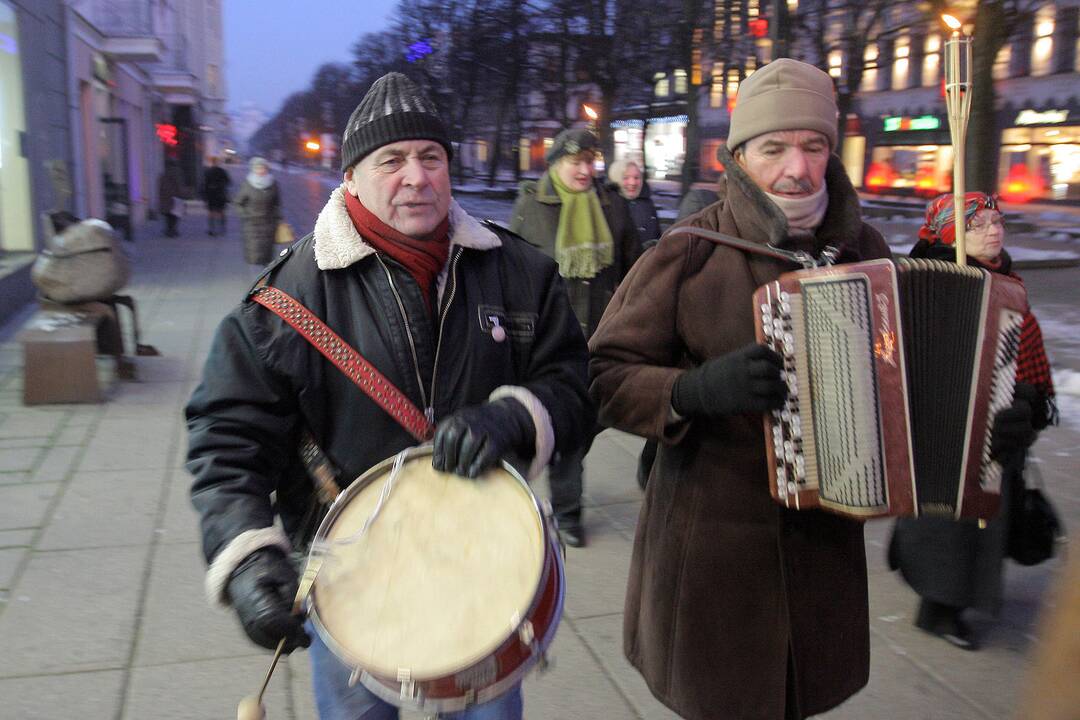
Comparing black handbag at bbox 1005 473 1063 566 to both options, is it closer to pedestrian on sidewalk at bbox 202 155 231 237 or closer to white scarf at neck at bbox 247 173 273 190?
white scarf at neck at bbox 247 173 273 190

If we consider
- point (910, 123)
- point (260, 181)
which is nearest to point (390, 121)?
point (260, 181)

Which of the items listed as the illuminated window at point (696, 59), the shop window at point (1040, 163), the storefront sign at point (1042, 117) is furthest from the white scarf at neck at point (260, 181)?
the storefront sign at point (1042, 117)

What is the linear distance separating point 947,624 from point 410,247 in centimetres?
299

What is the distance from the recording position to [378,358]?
2.14m

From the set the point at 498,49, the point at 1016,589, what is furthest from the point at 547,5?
the point at 1016,589

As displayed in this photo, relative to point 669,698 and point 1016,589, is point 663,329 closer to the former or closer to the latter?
point 669,698

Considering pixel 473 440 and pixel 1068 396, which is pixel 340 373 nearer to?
pixel 473 440

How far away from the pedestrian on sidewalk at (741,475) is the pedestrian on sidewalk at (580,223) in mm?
3403

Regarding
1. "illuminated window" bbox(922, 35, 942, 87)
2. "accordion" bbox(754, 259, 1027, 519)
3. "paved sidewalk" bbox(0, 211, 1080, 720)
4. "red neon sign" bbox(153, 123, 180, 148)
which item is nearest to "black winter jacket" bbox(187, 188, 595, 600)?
"accordion" bbox(754, 259, 1027, 519)

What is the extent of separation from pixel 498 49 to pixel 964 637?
3246 centimetres

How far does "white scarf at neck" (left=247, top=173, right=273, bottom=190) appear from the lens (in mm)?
13406

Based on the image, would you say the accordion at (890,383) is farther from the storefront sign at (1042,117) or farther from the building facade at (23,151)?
the storefront sign at (1042,117)

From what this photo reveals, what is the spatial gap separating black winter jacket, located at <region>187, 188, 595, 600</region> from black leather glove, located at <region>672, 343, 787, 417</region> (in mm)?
291

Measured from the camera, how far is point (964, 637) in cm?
399
